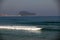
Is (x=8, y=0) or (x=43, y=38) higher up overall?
(x=8, y=0)

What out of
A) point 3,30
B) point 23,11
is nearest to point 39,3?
point 23,11

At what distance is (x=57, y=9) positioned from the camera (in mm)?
3928

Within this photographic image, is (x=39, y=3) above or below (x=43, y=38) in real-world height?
above

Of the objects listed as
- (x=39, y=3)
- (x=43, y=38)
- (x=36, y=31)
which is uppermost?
(x=39, y=3)

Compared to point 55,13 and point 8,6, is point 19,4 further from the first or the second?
point 55,13

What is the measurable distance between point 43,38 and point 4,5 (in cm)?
119

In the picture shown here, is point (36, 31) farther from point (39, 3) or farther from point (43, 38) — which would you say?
point (39, 3)

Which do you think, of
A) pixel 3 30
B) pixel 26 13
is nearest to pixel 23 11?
pixel 26 13

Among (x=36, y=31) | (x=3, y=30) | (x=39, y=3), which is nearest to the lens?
(x=39, y=3)

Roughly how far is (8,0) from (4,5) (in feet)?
0.51

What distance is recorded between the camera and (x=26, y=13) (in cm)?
402

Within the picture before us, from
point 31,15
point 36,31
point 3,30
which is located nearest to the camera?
point 31,15

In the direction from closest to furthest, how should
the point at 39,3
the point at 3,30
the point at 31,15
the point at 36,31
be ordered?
the point at 39,3 < the point at 31,15 < the point at 36,31 < the point at 3,30

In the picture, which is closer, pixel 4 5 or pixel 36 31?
pixel 4 5
